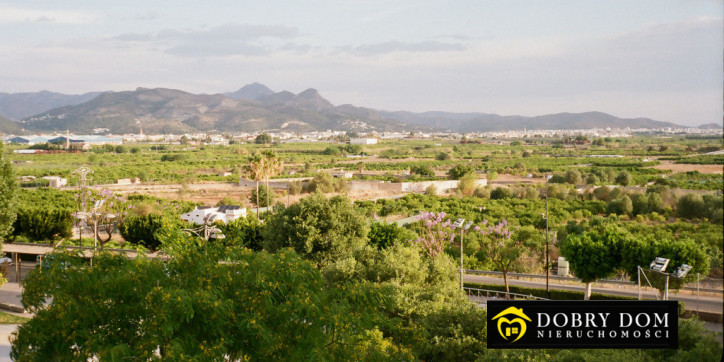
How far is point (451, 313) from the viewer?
1216cm

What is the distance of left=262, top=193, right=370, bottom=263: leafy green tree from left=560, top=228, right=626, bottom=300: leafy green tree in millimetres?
8009

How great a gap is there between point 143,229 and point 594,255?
2046cm

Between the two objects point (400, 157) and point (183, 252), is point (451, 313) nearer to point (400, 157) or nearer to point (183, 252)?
point (183, 252)

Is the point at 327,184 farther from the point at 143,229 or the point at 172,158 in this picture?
the point at 172,158

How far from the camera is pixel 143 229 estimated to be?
2708 cm

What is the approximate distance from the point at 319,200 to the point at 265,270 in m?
14.3

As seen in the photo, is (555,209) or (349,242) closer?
(349,242)

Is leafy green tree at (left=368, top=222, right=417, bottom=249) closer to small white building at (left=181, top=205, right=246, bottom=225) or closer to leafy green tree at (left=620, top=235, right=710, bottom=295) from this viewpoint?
leafy green tree at (left=620, top=235, right=710, bottom=295)

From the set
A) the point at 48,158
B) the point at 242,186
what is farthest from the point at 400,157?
the point at 48,158

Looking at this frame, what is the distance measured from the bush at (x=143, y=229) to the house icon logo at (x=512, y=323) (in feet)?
78.1

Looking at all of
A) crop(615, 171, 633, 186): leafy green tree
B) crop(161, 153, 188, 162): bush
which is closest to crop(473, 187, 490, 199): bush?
crop(615, 171, 633, 186): leafy green tree

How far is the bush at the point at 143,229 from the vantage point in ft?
87.2

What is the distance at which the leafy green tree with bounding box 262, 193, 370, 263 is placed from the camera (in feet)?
68.9

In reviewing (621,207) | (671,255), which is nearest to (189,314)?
(671,255)
